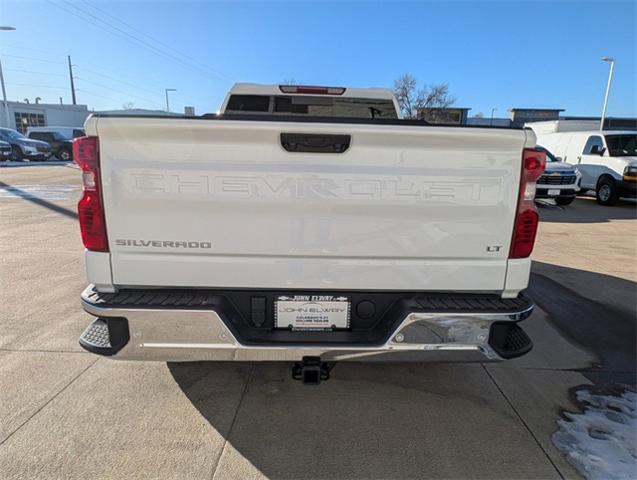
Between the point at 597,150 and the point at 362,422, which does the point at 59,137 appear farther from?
the point at 362,422

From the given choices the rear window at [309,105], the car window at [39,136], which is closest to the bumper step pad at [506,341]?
the rear window at [309,105]

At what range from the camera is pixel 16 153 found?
941 inches

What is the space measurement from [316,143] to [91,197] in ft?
3.99

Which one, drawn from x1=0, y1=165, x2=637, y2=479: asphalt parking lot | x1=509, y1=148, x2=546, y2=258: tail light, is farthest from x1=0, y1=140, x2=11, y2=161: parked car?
x1=509, y1=148, x2=546, y2=258: tail light

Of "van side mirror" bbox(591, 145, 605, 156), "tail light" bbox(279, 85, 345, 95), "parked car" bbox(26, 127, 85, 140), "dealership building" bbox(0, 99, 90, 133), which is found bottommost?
"van side mirror" bbox(591, 145, 605, 156)

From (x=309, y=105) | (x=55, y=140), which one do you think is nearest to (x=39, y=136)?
(x=55, y=140)

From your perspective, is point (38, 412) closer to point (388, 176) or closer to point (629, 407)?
point (388, 176)

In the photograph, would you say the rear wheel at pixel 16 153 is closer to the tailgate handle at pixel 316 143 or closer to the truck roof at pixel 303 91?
the truck roof at pixel 303 91

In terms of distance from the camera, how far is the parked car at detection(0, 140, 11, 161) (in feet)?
72.9

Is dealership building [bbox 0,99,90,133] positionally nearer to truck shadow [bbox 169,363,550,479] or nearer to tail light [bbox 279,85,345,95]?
tail light [bbox 279,85,345,95]

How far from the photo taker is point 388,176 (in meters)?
2.13

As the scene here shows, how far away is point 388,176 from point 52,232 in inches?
297

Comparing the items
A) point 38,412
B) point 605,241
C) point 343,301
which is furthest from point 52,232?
point 605,241

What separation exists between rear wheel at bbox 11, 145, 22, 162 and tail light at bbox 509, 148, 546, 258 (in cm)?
2896
